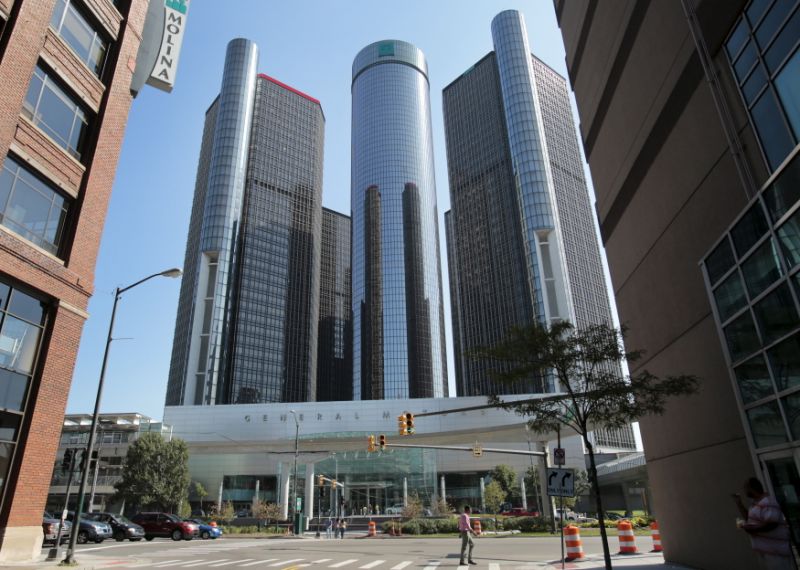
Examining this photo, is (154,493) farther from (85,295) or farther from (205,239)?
(205,239)

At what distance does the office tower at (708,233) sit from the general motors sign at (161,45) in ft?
66.1

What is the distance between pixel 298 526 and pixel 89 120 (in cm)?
4079

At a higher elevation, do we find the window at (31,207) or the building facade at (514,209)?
the building facade at (514,209)

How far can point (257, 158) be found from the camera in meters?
173

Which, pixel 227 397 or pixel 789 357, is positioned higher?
pixel 227 397

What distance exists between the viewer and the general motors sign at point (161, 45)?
1010 inches

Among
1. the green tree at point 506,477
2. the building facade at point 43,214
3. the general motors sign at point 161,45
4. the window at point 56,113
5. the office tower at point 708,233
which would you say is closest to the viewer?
the office tower at point 708,233

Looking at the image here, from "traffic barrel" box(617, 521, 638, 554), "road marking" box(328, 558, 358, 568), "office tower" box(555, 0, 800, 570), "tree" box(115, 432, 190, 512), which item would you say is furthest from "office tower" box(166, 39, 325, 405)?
"office tower" box(555, 0, 800, 570)

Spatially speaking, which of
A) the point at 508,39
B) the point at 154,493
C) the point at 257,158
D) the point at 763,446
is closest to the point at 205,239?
the point at 257,158

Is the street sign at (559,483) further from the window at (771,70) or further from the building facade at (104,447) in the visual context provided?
the building facade at (104,447)

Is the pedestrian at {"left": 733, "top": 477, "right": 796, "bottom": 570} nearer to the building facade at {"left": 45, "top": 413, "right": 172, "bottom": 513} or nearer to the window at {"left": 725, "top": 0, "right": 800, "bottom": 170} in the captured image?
the window at {"left": 725, "top": 0, "right": 800, "bottom": 170}

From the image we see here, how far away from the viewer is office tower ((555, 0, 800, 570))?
31.1 ft

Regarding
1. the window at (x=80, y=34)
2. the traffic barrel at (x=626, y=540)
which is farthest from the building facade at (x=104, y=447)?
the traffic barrel at (x=626, y=540)

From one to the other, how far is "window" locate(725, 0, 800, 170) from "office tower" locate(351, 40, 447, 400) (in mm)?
160953
